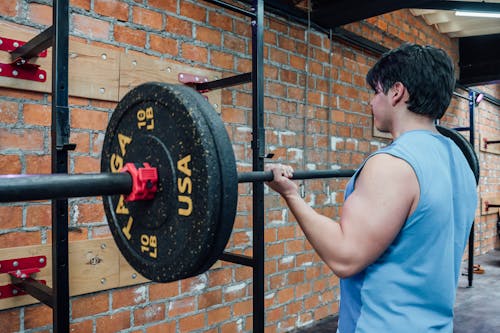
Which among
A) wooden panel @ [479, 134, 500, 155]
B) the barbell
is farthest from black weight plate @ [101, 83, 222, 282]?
wooden panel @ [479, 134, 500, 155]

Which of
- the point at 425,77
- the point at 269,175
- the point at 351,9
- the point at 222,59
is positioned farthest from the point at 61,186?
the point at 351,9

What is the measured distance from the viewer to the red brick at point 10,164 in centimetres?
135

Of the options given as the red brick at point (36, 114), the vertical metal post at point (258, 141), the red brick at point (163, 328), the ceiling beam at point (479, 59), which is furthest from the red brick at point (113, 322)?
the ceiling beam at point (479, 59)

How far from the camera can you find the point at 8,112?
1371mm

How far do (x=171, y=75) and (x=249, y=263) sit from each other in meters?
0.86

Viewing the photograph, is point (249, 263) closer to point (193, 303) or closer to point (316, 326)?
point (193, 303)

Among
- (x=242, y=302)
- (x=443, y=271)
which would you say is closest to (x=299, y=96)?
(x=242, y=302)

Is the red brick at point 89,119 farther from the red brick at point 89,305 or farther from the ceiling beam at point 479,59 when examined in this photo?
the ceiling beam at point 479,59

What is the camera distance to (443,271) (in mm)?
965

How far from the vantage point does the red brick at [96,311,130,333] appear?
1.58 m

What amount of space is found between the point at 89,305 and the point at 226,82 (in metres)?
1.00

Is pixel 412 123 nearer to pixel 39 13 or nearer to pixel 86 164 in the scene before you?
pixel 86 164

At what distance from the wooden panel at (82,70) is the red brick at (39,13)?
5 cm

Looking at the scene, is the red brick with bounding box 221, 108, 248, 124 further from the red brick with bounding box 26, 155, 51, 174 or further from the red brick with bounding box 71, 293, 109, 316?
the red brick with bounding box 71, 293, 109, 316
